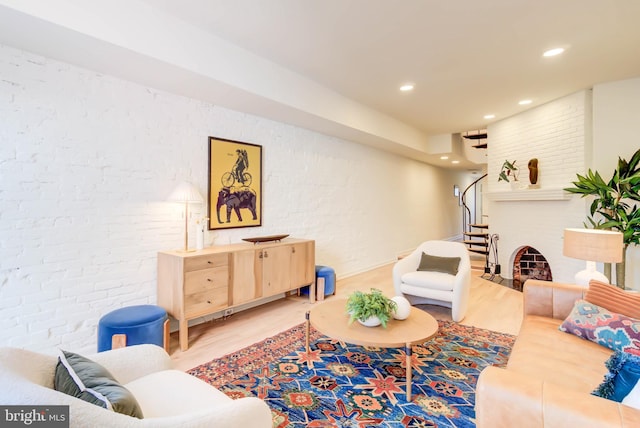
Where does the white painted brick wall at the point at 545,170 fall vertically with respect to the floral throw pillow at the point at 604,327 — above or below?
above

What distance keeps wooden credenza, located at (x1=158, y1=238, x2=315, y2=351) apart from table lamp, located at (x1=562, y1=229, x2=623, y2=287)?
113 inches

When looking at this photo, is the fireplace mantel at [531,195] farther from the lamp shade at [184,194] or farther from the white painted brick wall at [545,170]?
the lamp shade at [184,194]

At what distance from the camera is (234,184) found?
381 centimetres

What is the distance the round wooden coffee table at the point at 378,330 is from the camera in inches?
84.0

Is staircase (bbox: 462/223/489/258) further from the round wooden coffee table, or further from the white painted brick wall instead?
the round wooden coffee table

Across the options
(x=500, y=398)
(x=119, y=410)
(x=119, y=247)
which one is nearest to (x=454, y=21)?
(x=500, y=398)

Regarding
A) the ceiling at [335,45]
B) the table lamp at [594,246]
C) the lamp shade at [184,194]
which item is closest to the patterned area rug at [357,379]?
the table lamp at [594,246]

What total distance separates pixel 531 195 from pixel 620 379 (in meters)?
4.36

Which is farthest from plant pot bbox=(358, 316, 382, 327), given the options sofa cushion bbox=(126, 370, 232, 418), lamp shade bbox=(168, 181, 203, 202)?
lamp shade bbox=(168, 181, 203, 202)

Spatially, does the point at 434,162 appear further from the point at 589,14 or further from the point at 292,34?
the point at 292,34

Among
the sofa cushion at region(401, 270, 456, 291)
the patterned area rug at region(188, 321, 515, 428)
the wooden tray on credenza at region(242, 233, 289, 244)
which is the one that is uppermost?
the wooden tray on credenza at region(242, 233, 289, 244)

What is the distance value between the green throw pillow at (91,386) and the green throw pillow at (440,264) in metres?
3.48

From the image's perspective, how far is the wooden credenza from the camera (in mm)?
2889

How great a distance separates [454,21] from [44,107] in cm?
351
